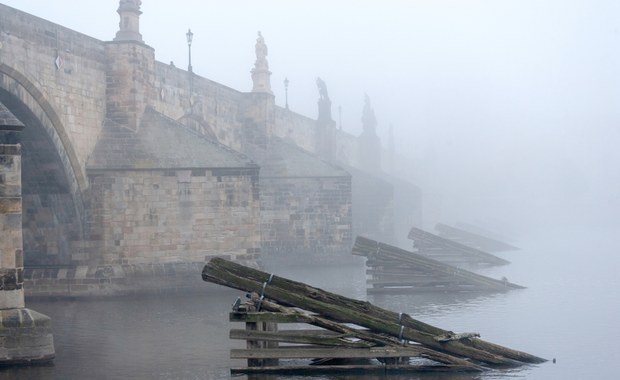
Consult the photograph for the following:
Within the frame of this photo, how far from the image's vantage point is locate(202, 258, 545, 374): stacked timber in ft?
43.0

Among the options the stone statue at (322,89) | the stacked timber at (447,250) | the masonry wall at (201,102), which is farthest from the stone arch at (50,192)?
the stone statue at (322,89)

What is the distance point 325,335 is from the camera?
44.2 ft

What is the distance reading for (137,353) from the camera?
1571cm

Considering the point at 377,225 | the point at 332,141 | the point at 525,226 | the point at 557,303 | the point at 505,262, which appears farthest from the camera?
the point at 525,226

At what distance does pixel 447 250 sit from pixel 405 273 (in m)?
10.2

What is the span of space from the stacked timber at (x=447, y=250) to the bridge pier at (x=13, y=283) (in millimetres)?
21960

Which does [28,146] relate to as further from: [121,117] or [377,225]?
[377,225]

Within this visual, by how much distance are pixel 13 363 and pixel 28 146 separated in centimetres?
1040

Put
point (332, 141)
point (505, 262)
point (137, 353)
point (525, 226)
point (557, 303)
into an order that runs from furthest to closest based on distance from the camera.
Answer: point (525, 226) → point (332, 141) → point (505, 262) → point (557, 303) → point (137, 353)

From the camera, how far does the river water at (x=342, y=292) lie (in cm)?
1415

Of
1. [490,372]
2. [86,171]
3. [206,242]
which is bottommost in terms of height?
[490,372]

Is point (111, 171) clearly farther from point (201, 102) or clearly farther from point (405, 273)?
point (201, 102)

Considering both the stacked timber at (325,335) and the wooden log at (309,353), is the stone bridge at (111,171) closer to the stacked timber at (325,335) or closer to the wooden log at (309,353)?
the stacked timber at (325,335)

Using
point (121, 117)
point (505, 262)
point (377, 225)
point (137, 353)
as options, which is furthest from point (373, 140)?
point (137, 353)
